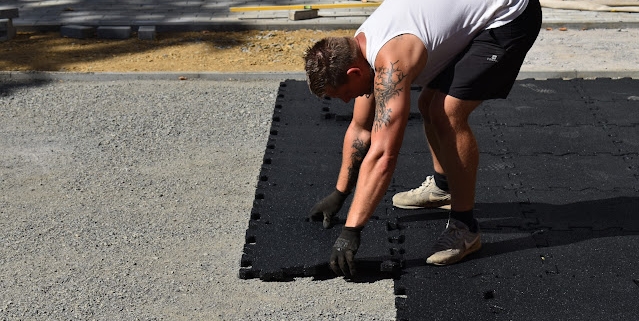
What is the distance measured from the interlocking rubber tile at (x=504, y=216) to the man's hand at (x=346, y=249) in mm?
302

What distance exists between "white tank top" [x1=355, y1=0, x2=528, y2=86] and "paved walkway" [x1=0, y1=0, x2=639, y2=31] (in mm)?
4838

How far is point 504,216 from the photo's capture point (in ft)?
15.7

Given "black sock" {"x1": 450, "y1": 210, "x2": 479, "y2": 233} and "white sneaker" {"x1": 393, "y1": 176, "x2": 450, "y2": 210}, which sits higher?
"black sock" {"x1": 450, "y1": 210, "x2": 479, "y2": 233}

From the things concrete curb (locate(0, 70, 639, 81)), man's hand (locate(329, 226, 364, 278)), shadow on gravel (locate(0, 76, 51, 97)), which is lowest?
shadow on gravel (locate(0, 76, 51, 97))

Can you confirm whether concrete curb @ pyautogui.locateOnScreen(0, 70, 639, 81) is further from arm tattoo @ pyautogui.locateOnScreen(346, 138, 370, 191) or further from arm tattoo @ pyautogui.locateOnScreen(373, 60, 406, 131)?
arm tattoo @ pyautogui.locateOnScreen(373, 60, 406, 131)

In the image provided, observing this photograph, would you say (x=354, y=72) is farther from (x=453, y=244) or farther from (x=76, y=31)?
(x=76, y=31)

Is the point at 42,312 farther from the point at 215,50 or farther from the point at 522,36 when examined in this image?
the point at 215,50

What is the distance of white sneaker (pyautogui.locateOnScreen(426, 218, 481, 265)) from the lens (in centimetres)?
424

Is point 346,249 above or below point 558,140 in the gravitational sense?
above

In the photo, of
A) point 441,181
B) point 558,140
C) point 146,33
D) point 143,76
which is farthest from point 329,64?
point 146,33

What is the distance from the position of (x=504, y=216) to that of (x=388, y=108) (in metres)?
1.41

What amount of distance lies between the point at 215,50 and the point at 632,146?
4.00 meters

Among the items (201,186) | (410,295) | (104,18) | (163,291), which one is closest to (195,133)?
(201,186)

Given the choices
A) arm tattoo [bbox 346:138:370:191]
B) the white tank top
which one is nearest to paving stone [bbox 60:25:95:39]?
arm tattoo [bbox 346:138:370:191]
